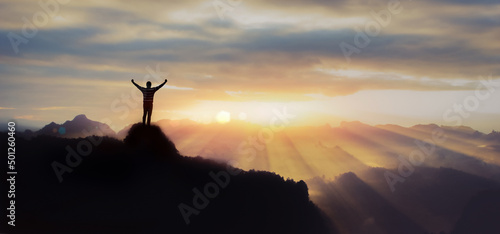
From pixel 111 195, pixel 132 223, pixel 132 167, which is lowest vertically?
pixel 132 223

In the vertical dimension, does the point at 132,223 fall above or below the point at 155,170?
below

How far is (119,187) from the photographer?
4281 cm

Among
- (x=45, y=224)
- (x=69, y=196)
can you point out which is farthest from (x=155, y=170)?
(x=45, y=224)

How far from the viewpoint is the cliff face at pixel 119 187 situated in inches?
1516

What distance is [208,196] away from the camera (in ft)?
172

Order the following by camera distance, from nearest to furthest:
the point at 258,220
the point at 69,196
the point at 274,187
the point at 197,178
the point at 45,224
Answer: the point at 45,224 → the point at 69,196 → the point at 197,178 → the point at 258,220 → the point at 274,187

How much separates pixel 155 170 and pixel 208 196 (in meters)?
9.85

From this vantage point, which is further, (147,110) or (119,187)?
(119,187)

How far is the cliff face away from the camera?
126 ft

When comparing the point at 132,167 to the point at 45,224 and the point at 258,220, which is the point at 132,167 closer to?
the point at 45,224

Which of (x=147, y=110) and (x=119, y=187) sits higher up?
(x=147, y=110)

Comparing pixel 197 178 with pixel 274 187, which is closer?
pixel 197 178

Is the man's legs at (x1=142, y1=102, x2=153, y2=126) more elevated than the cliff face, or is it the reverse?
the man's legs at (x1=142, y1=102, x2=153, y2=126)

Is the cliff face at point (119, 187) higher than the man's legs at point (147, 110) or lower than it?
lower
